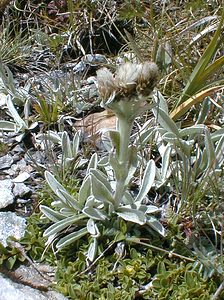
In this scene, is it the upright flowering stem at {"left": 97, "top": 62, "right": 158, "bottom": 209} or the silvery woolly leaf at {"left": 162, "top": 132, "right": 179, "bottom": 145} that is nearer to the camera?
the upright flowering stem at {"left": 97, "top": 62, "right": 158, "bottom": 209}

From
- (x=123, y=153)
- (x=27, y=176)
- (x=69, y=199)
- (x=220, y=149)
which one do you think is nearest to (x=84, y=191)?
(x=69, y=199)

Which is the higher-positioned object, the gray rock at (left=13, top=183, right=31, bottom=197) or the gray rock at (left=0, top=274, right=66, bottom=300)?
the gray rock at (left=13, top=183, right=31, bottom=197)

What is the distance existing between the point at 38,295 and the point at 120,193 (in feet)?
1.71

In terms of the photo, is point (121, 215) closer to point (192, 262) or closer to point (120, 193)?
point (120, 193)

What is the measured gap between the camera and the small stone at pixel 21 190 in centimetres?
303

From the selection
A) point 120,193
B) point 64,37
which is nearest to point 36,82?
point 64,37

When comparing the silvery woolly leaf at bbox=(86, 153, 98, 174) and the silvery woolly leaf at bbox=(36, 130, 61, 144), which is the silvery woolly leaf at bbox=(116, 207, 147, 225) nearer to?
the silvery woolly leaf at bbox=(86, 153, 98, 174)

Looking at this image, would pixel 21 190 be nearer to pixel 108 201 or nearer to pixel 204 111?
pixel 108 201

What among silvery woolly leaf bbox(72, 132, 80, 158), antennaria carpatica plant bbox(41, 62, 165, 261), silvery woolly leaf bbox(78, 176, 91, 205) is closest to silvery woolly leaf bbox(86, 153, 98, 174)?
antennaria carpatica plant bbox(41, 62, 165, 261)

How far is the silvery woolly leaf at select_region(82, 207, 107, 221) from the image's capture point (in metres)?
2.63

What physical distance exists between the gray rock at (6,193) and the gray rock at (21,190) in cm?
2

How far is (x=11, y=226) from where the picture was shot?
2.86 meters

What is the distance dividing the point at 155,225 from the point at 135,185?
374 millimetres

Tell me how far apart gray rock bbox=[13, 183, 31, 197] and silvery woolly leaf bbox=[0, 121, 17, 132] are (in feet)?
1.33
